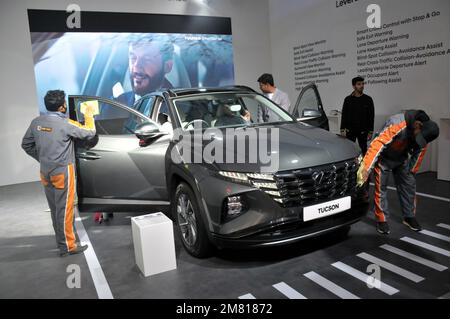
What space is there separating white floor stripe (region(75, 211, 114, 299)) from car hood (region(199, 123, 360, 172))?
4.24 ft

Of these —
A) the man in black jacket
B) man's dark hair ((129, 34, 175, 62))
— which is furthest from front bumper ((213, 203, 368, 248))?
man's dark hair ((129, 34, 175, 62))

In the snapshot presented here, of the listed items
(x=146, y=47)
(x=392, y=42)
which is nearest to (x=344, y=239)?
(x=392, y=42)

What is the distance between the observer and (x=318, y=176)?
9.23 feet

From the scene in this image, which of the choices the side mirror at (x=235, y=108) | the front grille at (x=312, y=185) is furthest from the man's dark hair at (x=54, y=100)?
the front grille at (x=312, y=185)

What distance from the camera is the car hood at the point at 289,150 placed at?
109 inches

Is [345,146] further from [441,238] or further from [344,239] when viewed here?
[441,238]

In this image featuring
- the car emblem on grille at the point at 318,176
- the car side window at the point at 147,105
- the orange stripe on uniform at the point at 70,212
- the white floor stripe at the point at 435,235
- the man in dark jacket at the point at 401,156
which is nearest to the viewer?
the car emblem on grille at the point at 318,176

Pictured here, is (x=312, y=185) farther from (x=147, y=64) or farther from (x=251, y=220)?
(x=147, y=64)

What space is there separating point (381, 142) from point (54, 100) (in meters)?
2.98

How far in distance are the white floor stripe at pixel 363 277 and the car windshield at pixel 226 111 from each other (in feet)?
4.89

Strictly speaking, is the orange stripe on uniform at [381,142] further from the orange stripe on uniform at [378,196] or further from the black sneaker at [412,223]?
the black sneaker at [412,223]

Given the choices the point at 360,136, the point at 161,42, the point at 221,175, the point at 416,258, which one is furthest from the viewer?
the point at 161,42

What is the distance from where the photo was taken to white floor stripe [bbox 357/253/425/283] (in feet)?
9.01

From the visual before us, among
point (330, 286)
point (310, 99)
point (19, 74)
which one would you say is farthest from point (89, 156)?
point (19, 74)
